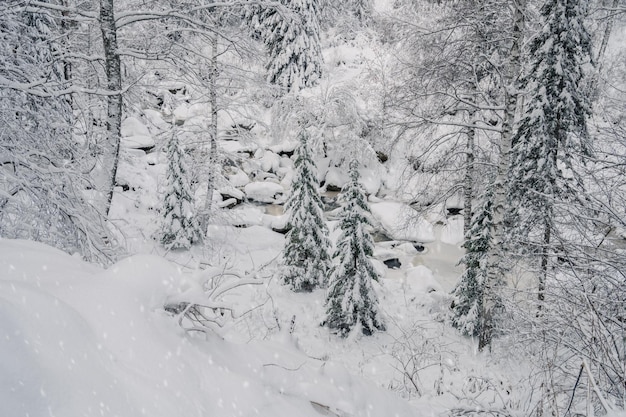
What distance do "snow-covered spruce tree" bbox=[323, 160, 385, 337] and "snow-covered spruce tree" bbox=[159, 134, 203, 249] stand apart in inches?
210

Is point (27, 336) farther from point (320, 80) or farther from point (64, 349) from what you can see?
point (320, 80)

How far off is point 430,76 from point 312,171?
14.2 ft

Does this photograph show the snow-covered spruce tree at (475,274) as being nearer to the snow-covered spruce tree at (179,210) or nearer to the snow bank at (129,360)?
the snow bank at (129,360)

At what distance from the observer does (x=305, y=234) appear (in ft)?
37.1

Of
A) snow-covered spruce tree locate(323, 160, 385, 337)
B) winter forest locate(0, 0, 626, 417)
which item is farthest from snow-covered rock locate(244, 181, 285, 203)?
snow-covered spruce tree locate(323, 160, 385, 337)

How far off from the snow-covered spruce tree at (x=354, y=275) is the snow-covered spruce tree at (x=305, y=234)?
184 centimetres

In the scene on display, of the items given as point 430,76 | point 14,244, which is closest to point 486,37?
point 430,76

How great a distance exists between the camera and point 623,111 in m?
4.27

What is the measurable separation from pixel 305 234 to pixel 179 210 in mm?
4345

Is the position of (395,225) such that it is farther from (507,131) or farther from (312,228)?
(507,131)

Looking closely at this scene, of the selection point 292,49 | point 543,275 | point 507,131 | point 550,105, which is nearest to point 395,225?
point 550,105

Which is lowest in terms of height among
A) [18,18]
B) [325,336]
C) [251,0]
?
[325,336]

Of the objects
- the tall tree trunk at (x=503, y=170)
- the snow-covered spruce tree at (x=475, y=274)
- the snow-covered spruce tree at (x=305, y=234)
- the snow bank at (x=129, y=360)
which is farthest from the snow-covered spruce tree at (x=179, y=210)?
the snow bank at (x=129, y=360)

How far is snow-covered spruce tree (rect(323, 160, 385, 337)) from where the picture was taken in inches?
358
